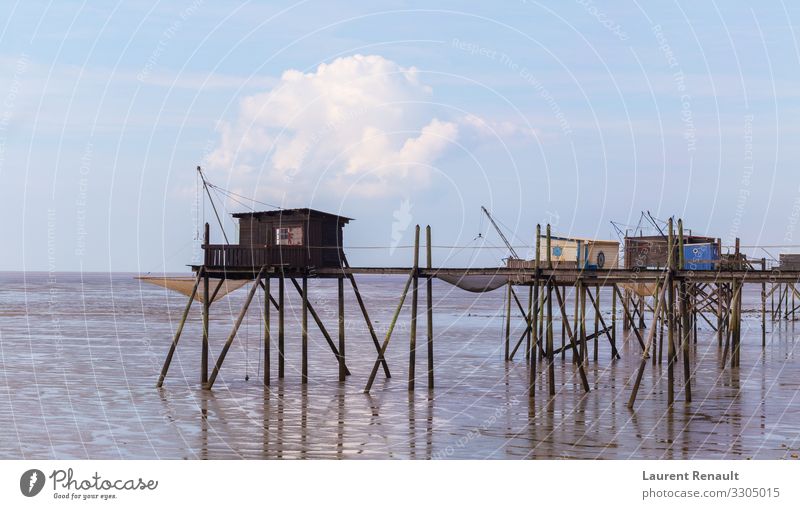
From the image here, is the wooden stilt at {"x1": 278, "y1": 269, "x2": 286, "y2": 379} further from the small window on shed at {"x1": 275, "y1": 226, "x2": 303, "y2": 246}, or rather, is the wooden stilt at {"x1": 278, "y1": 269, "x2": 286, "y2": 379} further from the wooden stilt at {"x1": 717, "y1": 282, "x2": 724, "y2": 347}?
the wooden stilt at {"x1": 717, "y1": 282, "x2": 724, "y2": 347}

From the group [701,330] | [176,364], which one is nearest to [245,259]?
[176,364]

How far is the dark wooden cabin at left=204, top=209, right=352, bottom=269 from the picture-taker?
3506 cm

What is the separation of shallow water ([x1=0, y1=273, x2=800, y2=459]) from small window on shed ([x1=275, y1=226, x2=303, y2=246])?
5.41 meters

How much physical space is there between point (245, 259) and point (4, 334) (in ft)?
106

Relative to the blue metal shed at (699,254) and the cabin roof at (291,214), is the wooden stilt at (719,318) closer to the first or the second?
the blue metal shed at (699,254)

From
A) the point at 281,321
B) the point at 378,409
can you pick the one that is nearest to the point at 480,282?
the point at 281,321

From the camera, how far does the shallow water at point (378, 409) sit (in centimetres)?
2383

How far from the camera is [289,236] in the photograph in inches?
1422

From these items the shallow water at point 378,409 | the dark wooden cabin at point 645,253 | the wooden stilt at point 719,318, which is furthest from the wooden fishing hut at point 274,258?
the wooden stilt at point 719,318

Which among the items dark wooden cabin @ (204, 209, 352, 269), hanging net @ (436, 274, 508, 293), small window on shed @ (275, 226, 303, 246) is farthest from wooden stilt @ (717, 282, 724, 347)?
small window on shed @ (275, 226, 303, 246)

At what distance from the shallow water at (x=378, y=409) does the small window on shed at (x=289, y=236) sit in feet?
17.8

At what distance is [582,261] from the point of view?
128 feet

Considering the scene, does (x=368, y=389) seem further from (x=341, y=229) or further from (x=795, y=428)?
(x=795, y=428)

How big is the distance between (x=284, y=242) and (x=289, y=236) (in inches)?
11.9
